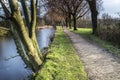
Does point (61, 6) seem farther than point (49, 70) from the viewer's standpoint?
Yes

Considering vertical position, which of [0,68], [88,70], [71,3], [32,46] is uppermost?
[71,3]

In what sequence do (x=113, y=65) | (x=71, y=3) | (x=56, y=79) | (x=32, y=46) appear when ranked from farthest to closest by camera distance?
(x=71, y=3) → (x=32, y=46) → (x=113, y=65) → (x=56, y=79)

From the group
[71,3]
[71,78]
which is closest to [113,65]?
[71,78]

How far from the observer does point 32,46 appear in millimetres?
10516

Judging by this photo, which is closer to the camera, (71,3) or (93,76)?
(93,76)

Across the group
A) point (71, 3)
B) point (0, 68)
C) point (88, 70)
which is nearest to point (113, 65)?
point (88, 70)

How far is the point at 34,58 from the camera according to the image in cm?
1059

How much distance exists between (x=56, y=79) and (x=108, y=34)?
41.1ft

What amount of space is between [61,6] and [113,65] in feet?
135

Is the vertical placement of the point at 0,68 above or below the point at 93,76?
below

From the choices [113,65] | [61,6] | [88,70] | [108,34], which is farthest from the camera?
[61,6]

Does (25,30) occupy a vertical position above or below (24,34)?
above

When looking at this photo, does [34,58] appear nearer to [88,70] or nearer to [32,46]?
[32,46]

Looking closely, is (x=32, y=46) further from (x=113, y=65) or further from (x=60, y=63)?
(x=113, y=65)
